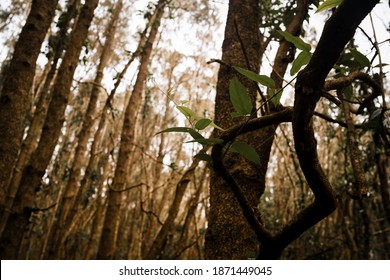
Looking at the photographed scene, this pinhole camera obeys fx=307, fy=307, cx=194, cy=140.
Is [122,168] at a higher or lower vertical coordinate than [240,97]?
higher

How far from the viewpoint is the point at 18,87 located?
1.46 meters

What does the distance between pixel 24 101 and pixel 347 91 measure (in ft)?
4.58

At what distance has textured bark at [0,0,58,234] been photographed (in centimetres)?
137

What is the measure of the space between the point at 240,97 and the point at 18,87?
1.30 m

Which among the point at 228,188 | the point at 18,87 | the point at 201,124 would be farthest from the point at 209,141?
the point at 18,87

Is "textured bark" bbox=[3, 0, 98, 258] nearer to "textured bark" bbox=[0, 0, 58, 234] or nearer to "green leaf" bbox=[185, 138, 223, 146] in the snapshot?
"textured bark" bbox=[0, 0, 58, 234]

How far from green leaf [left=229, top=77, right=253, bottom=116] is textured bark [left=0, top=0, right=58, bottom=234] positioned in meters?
1.21

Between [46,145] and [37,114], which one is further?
[37,114]

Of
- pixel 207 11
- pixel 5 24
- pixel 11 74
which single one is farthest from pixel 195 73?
pixel 11 74

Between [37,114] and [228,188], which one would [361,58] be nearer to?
[228,188]

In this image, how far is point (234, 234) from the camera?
0.95 m

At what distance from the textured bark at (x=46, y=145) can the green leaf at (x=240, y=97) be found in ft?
5.58

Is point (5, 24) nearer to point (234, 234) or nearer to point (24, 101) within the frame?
point (24, 101)

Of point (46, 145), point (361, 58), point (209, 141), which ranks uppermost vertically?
point (46, 145)
